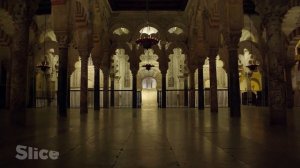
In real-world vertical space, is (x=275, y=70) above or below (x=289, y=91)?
above

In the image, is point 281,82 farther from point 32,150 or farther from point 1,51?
point 1,51

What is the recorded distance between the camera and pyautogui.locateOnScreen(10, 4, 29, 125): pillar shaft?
15.8 feet

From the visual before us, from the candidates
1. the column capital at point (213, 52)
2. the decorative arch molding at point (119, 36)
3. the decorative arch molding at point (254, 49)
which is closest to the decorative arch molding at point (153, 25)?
the decorative arch molding at point (119, 36)

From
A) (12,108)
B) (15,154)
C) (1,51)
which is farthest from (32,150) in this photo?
(1,51)

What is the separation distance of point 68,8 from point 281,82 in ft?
18.1

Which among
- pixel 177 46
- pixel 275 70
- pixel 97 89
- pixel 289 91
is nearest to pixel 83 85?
pixel 97 89

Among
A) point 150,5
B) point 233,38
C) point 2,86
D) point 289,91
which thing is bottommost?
point 289,91

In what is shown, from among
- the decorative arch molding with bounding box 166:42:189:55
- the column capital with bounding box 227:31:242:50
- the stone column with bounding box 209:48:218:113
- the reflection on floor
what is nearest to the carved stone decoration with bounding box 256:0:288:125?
the column capital with bounding box 227:31:242:50

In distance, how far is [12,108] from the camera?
16.0 feet

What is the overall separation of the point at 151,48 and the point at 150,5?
2.13 m

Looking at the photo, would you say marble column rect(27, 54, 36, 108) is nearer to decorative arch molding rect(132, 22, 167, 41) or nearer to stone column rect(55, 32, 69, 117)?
decorative arch molding rect(132, 22, 167, 41)

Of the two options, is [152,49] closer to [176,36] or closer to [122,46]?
[176,36]

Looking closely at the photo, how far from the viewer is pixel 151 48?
47.3ft

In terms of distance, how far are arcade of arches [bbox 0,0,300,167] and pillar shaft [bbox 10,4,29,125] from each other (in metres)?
0.02
